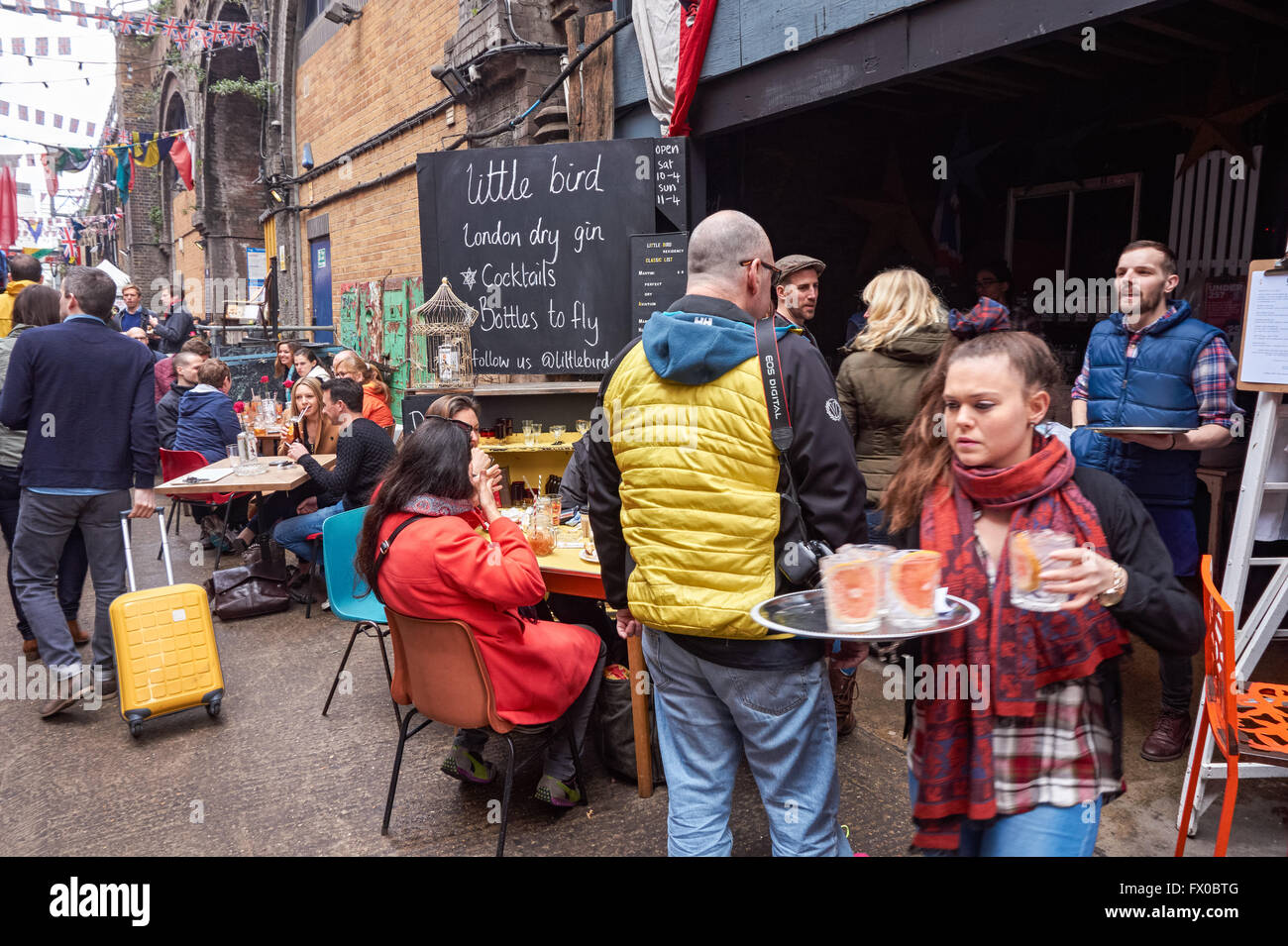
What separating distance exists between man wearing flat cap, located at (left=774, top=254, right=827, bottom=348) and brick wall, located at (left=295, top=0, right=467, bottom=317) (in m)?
5.24

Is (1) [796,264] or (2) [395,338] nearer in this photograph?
(1) [796,264]

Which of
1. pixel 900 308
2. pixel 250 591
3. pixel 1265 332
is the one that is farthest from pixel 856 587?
pixel 250 591

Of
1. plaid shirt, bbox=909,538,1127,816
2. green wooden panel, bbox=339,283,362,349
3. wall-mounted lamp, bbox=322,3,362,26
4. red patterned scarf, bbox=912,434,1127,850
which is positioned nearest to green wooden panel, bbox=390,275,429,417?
green wooden panel, bbox=339,283,362,349

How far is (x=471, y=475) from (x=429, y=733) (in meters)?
1.59

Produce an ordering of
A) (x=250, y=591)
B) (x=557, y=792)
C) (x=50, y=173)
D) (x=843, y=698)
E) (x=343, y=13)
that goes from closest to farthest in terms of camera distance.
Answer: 1. (x=557, y=792)
2. (x=843, y=698)
3. (x=250, y=591)
4. (x=343, y=13)
5. (x=50, y=173)

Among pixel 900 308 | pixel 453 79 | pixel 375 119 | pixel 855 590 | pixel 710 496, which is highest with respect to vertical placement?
pixel 375 119

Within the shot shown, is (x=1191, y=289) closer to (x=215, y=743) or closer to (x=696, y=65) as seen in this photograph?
(x=696, y=65)

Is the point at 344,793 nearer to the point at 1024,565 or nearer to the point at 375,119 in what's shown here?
the point at 1024,565

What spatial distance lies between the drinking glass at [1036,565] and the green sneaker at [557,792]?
2308 mm

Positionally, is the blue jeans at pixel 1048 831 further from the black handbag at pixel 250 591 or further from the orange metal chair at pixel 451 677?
the black handbag at pixel 250 591

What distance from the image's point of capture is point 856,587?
171cm

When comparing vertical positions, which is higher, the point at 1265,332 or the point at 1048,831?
the point at 1265,332

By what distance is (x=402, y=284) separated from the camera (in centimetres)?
1001

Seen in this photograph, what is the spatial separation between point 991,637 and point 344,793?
2.95m
